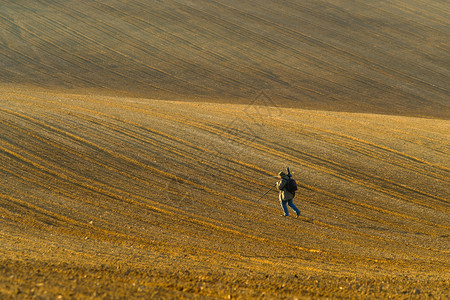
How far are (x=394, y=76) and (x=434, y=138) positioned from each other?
14959 millimetres

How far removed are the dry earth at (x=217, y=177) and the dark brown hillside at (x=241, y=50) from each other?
0.21m

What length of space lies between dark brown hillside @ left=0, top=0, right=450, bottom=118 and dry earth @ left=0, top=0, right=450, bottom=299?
0.21 metres

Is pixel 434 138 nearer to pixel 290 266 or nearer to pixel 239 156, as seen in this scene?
pixel 239 156

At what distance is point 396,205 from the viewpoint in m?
12.8

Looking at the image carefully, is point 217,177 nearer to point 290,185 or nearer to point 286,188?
point 286,188

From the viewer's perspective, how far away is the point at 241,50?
33.6 m

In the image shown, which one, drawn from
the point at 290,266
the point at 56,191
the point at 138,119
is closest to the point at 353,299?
the point at 290,266

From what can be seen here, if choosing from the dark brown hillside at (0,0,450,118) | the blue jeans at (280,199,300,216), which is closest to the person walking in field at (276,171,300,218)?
the blue jeans at (280,199,300,216)

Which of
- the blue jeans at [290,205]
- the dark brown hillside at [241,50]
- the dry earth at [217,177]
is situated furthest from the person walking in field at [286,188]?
the dark brown hillside at [241,50]

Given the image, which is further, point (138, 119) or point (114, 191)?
point (138, 119)

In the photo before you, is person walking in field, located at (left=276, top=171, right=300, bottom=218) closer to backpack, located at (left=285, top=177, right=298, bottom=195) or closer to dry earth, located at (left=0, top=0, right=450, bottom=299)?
backpack, located at (left=285, top=177, right=298, bottom=195)

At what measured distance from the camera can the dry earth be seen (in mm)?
7590

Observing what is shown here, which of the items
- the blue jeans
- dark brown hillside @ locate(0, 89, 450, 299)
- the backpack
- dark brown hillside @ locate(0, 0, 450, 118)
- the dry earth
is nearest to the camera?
dark brown hillside @ locate(0, 89, 450, 299)

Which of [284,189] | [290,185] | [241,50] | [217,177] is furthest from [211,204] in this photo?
[241,50]
